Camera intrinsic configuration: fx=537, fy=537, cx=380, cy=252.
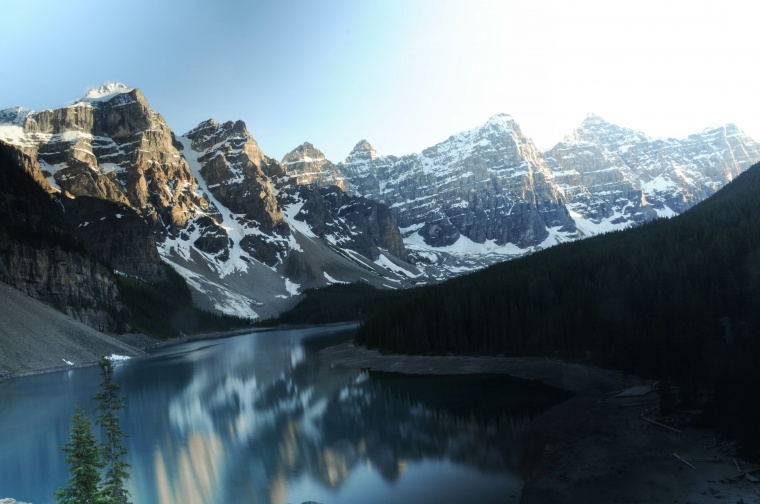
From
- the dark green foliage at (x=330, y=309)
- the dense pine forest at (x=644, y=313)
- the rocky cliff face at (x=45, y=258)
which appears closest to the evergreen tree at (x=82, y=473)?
the dense pine forest at (x=644, y=313)

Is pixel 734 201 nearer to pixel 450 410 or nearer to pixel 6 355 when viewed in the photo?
pixel 450 410

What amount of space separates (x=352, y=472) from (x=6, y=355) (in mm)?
67443

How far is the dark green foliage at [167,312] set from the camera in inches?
5527

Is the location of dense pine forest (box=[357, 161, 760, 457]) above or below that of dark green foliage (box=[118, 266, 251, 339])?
below

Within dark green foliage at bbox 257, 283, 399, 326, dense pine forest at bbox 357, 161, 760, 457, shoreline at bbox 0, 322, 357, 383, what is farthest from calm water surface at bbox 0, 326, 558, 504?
dark green foliage at bbox 257, 283, 399, 326

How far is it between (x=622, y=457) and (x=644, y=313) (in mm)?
27011

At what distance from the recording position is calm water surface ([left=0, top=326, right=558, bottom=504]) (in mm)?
25219

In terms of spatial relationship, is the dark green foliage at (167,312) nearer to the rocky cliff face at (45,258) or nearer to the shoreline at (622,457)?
the rocky cliff face at (45,258)

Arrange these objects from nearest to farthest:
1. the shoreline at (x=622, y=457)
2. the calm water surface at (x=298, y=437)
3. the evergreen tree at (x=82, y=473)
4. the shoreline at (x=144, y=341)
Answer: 1. the evergreen tree at (x=82, y=473)
2. the shoreline at (x=622, y=457)
3. the calm water surface at (x=298, y=437)
4. the shoreline at (x=144, y=341)

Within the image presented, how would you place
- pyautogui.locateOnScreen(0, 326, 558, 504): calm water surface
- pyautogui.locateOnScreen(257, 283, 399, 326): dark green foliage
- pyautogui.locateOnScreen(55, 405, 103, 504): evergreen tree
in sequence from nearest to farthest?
pyautogui.locateOnScreen(55, 405, 103, 504): evergreen tree → pyautogui.locateOnScreen(0, 326, 558, 504): calm water surface → pyautogui.locateOnScreen(257, 283, 399, 326): dark green foliage

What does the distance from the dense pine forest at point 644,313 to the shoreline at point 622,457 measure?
2.00 m

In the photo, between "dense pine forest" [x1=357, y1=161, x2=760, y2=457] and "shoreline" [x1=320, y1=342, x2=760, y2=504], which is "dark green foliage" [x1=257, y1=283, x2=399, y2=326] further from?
"shoreline" [x1=320, y1=342, x2=760, y2=504]

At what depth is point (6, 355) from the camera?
7306 cm

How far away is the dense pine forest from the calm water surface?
9.88 metres
